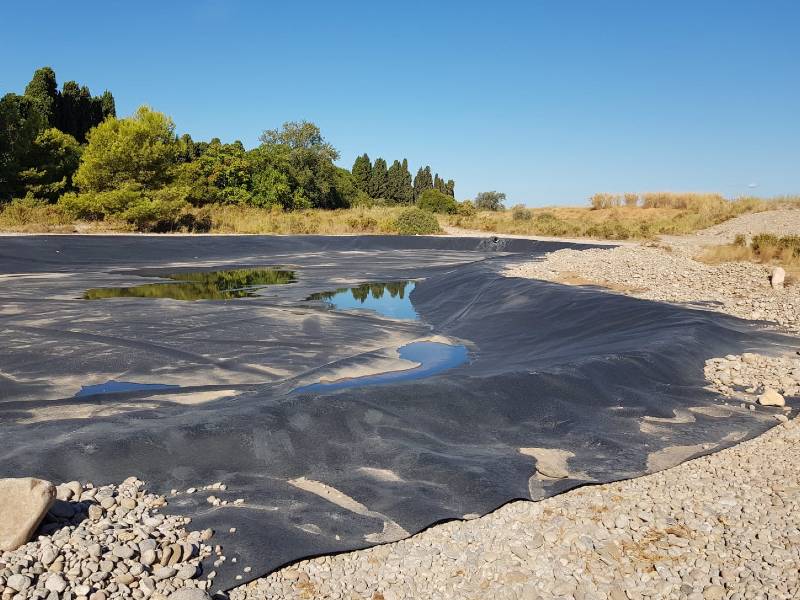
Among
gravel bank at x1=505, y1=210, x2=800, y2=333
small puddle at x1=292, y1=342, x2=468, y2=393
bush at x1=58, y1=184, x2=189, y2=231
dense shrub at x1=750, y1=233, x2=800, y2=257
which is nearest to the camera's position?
small puddle at x1=292, y1=342, x2=468, y2=393

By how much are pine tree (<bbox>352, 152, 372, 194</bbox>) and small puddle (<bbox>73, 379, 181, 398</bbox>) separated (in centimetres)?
3975

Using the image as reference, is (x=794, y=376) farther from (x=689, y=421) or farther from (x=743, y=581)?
(x=743, y=581)

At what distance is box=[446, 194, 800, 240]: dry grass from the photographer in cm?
2578

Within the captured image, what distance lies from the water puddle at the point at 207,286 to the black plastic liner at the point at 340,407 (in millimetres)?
1170

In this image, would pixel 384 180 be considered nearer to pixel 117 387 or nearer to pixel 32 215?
pixel 32 215

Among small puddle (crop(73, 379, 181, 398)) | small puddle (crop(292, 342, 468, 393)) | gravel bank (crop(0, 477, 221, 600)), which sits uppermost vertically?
gravel bank (crop(0, 477, 221, 600))

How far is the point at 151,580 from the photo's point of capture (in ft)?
7.25

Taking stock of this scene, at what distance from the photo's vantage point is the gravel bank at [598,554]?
7.70 ft

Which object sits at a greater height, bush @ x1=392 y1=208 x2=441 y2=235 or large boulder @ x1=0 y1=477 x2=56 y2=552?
bush @ x1=392 y1=208 x2=441 y2=235

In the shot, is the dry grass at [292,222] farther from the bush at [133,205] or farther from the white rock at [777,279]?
the white rock at [777,279]

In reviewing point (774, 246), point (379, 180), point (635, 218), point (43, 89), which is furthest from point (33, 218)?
point (635, 218)

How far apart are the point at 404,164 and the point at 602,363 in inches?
1726

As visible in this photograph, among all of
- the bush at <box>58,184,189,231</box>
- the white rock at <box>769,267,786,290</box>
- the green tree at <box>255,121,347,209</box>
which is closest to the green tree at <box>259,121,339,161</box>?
the green tree at <box>255,121,347,209</box>

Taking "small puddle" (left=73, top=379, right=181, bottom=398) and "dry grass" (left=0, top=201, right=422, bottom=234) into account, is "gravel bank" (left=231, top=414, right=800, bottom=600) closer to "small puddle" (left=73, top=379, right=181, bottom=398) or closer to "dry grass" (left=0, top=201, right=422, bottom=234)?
"small puddle" (left=73, top=379, right=181, bottom=398)
